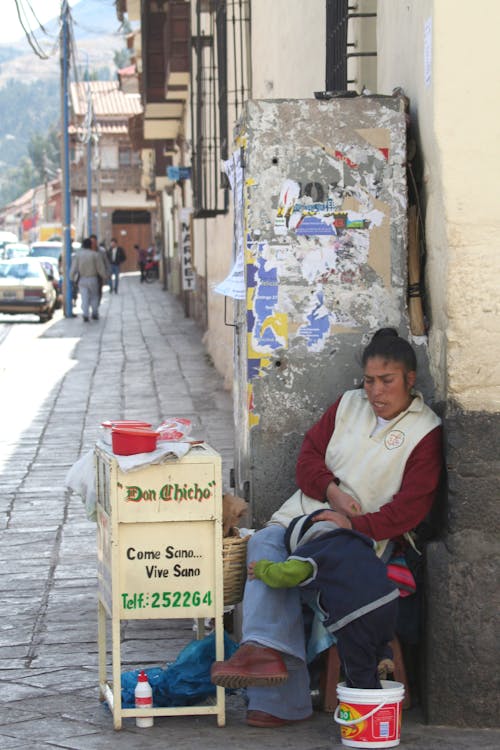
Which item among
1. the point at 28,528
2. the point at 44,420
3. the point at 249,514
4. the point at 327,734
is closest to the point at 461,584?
the point at 327,734

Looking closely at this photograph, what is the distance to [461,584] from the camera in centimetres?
480

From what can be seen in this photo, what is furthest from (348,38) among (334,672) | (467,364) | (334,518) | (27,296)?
(27,296)

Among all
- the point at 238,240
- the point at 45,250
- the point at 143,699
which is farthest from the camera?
the point at 45,250

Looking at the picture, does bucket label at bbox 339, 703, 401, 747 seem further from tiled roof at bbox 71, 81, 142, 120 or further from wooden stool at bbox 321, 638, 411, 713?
tiled roof at bbox 71, 81, 142, 120

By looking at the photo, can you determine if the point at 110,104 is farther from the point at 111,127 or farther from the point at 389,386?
the point at 389,386

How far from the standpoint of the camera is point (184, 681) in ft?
16.3

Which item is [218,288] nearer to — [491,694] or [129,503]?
[129,503]

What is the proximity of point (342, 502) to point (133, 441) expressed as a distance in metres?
0.83

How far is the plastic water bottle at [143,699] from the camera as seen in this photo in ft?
15.8

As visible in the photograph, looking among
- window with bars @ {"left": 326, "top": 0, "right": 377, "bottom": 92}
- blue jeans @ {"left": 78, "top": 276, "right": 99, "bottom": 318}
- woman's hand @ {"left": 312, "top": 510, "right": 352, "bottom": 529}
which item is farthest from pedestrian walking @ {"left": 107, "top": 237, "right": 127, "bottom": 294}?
woman's hand @ {"left": 312, "top": 510, "right": 352, "bottom": 529}

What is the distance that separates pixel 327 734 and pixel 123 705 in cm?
75

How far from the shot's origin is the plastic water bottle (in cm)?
481

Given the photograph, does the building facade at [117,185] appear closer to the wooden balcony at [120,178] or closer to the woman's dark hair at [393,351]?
the wooden balcony at [120,178]

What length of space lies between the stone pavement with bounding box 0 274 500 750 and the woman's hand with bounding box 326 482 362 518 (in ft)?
2.46
